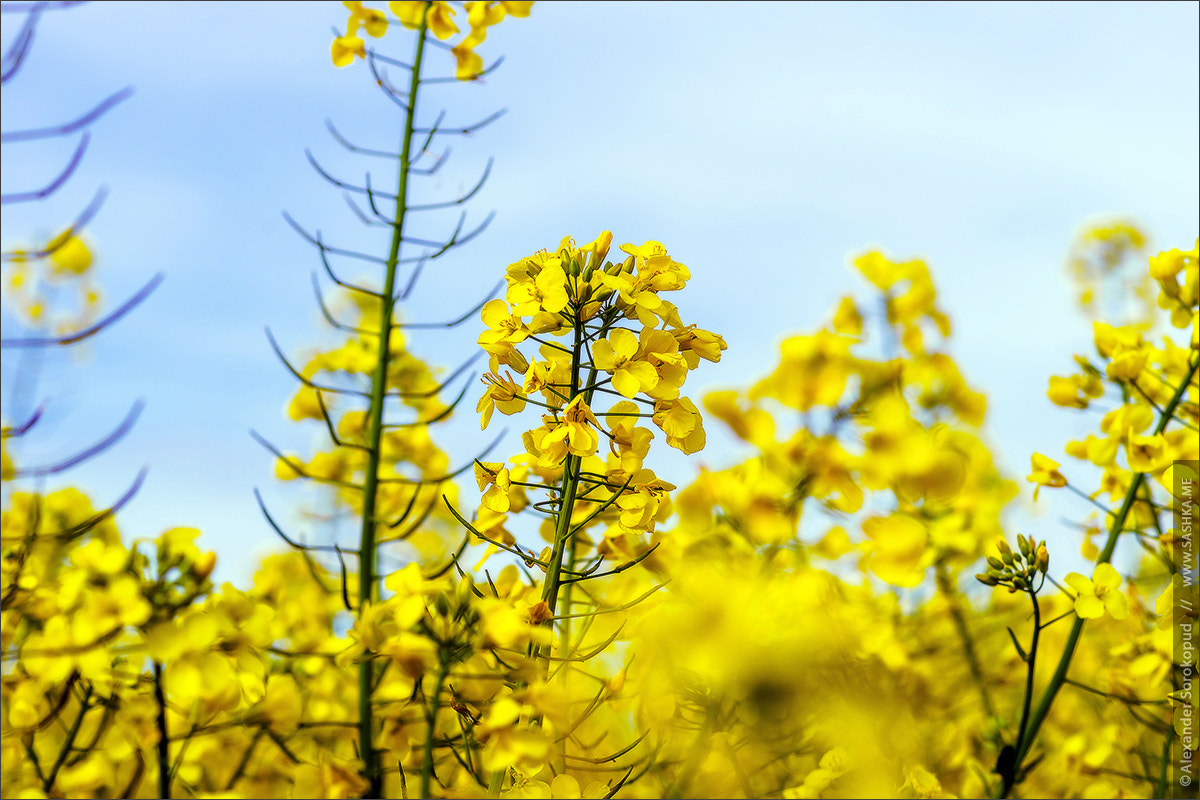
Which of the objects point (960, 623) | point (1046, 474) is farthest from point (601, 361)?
point (960, 623)

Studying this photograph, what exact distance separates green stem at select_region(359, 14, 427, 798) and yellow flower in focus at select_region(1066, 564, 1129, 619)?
1.04 metres

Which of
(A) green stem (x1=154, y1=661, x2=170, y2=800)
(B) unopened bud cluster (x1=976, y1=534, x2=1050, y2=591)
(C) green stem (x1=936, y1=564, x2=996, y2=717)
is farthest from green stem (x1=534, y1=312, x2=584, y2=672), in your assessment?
(C) green stem (x1=936, y1=564, x2=996, y2=717)

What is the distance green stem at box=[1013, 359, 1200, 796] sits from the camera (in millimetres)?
1441

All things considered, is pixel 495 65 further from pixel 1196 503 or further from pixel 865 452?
pixel 1196 503

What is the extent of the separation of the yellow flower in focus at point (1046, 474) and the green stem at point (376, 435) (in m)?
1.08

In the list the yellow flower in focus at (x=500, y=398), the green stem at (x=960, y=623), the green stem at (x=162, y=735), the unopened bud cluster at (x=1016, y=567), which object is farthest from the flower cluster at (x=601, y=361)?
the green stem at (x=960, y=623)

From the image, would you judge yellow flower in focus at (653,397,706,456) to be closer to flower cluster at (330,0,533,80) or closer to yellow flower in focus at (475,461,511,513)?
yellow flower in focus at (475,461,511,513)

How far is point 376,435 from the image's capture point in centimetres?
153

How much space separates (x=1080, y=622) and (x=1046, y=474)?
24cm

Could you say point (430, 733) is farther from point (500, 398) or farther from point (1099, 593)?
point (1099, 593)

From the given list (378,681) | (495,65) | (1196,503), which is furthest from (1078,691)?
(495,65)

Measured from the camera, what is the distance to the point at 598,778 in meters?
1.18

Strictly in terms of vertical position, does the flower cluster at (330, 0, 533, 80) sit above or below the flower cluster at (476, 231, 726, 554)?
above

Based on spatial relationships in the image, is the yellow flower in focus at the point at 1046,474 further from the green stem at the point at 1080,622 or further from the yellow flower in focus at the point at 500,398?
the yellow flower in focus at the point at 500,398
